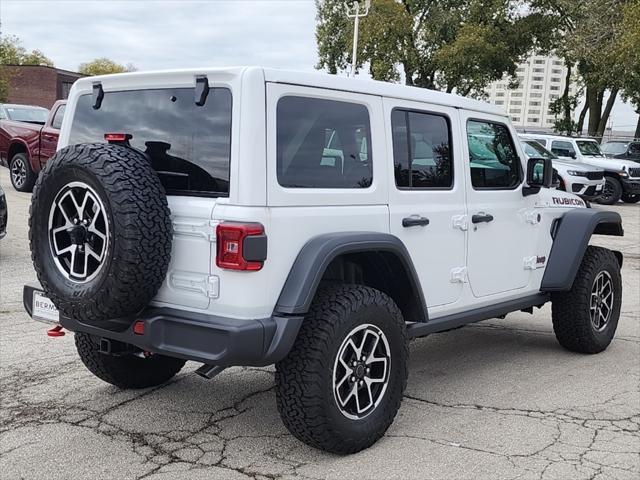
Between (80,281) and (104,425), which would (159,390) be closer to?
(104,425)

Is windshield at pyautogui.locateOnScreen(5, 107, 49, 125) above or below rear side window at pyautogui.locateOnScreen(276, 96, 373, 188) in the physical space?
above

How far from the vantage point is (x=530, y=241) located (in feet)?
18.2

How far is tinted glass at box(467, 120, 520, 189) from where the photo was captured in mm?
5082

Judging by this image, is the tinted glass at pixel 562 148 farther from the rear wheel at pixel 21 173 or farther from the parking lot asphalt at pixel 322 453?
the parking lot asphalt at pixel 322 453

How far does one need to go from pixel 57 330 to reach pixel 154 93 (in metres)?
1.49

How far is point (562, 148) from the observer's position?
21.1 meters

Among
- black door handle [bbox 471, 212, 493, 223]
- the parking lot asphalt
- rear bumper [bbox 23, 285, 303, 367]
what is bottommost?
the parking lot asphalt

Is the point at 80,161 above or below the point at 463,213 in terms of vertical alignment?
above

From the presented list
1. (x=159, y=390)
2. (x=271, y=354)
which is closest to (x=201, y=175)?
(x=271, y=354)

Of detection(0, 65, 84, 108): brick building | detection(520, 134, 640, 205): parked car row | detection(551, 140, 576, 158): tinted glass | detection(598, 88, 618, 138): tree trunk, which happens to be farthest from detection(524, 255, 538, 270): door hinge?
detection(0, 65, 84, 108): brick building

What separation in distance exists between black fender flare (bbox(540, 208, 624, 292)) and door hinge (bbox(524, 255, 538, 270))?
0.56 ft

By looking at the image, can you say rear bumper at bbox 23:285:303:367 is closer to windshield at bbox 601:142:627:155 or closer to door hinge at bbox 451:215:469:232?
door hinge at bbox 451:215:469:232

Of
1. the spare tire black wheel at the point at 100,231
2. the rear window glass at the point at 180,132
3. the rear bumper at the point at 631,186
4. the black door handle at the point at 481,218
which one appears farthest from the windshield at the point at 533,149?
the spare tire black wheel at the point at 100,231

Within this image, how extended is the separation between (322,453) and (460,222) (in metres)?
1.70
